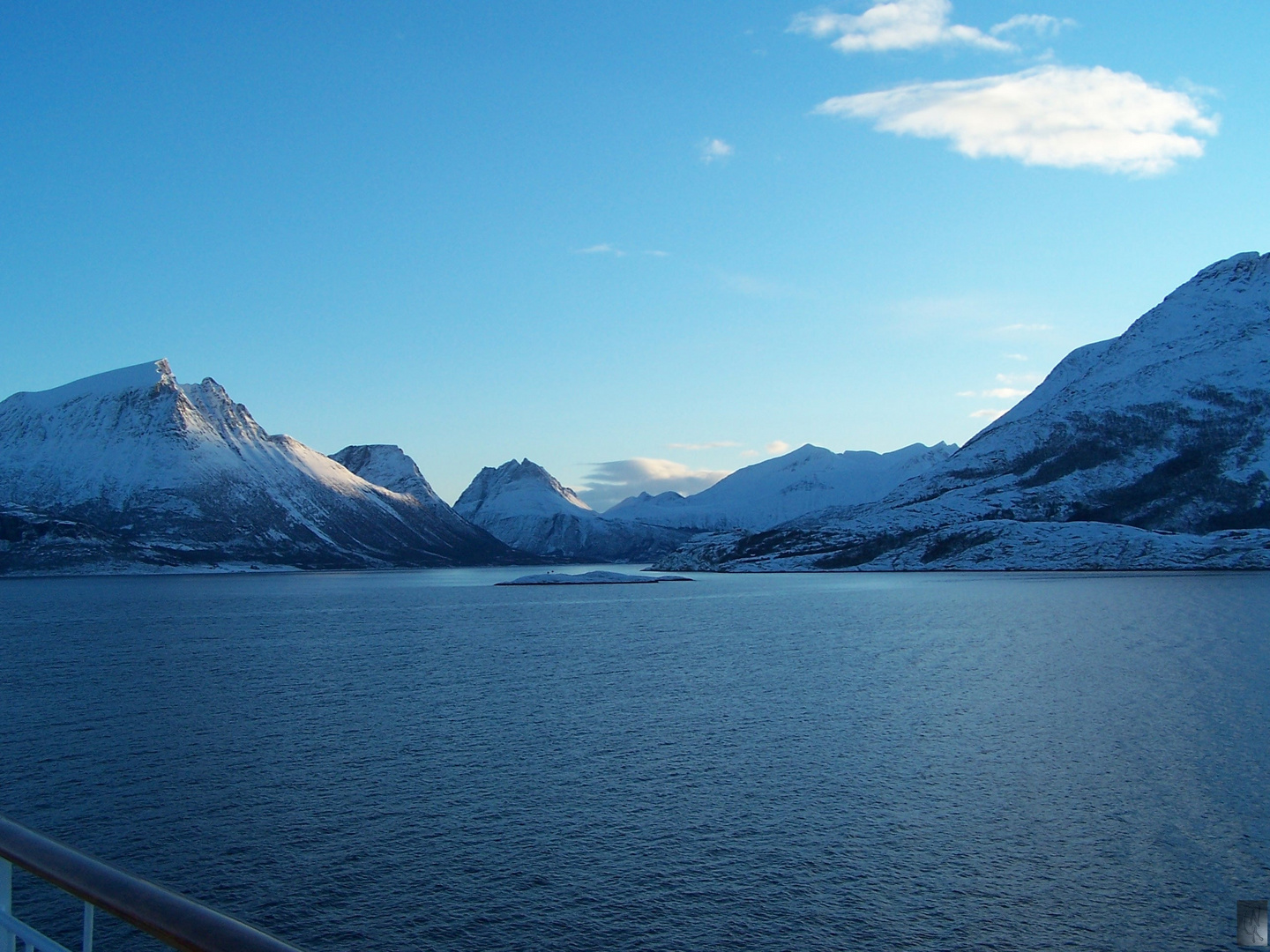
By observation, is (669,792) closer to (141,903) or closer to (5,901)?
(5,901)

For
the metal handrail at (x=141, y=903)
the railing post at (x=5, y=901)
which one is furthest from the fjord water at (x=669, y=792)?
the metal handrail at (x=141, y=903)

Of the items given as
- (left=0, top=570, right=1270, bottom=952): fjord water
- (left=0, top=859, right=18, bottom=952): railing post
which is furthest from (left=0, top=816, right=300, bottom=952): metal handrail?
(left=0, top=570, right=1270, bottom=952): fjord water

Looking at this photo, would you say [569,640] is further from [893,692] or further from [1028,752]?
[1028,752]

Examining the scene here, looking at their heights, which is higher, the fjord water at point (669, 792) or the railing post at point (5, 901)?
the railing post at point (5, 901)

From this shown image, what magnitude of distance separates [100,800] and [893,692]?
3616 cm

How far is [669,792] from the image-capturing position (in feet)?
98.9

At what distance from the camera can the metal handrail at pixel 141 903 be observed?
221 inches

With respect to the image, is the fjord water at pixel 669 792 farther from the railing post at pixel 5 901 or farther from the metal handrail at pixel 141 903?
the metal handrail at pixel 141 903

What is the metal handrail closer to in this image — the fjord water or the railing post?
the railing post

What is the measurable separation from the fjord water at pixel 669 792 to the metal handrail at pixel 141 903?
14236 mm

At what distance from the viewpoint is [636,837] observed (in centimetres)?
2573

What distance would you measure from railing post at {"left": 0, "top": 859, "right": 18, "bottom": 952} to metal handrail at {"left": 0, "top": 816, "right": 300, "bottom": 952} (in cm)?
62

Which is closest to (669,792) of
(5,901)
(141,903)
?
(5,901)

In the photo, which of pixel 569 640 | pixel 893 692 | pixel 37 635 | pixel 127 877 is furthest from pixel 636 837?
pixel 37 635
